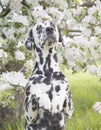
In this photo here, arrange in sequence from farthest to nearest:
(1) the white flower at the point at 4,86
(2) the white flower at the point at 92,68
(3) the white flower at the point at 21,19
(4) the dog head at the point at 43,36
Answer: (2) the white flower at the point at 92,68 < (3) the white flower at the point at 21,19 < (1) the white flower at the point at 4,86 < (4) the dog head at the point at 43,36

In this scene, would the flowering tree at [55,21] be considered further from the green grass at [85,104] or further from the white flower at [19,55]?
the green grass at [85,104]

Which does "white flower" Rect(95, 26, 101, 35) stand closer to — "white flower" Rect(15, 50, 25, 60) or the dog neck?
"white flower" Rect(15, 50, 25, 60)

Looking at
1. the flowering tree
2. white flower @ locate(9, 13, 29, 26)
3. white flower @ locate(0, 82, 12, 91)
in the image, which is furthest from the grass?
white flower @ locate(0, 82, 12, 91)

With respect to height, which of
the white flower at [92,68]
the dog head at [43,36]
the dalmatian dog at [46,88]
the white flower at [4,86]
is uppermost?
the dog head at [43,36]

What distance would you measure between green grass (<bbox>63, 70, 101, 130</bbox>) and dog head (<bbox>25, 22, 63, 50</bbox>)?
2990 mm

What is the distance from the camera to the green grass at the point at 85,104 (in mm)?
8422

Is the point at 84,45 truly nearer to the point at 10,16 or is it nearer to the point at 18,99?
the point at 10,16

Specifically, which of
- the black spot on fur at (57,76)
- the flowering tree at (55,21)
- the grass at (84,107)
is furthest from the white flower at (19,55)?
the black spot on fur at (57,76)

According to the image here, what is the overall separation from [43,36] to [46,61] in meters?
0.26

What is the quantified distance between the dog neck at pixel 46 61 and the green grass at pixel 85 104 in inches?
118

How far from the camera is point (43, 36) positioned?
14.1ft

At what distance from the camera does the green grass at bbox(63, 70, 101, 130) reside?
27.6 feet

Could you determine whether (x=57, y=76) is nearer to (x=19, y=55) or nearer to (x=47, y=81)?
(x=47, y=81)

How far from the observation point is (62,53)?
6.35m
